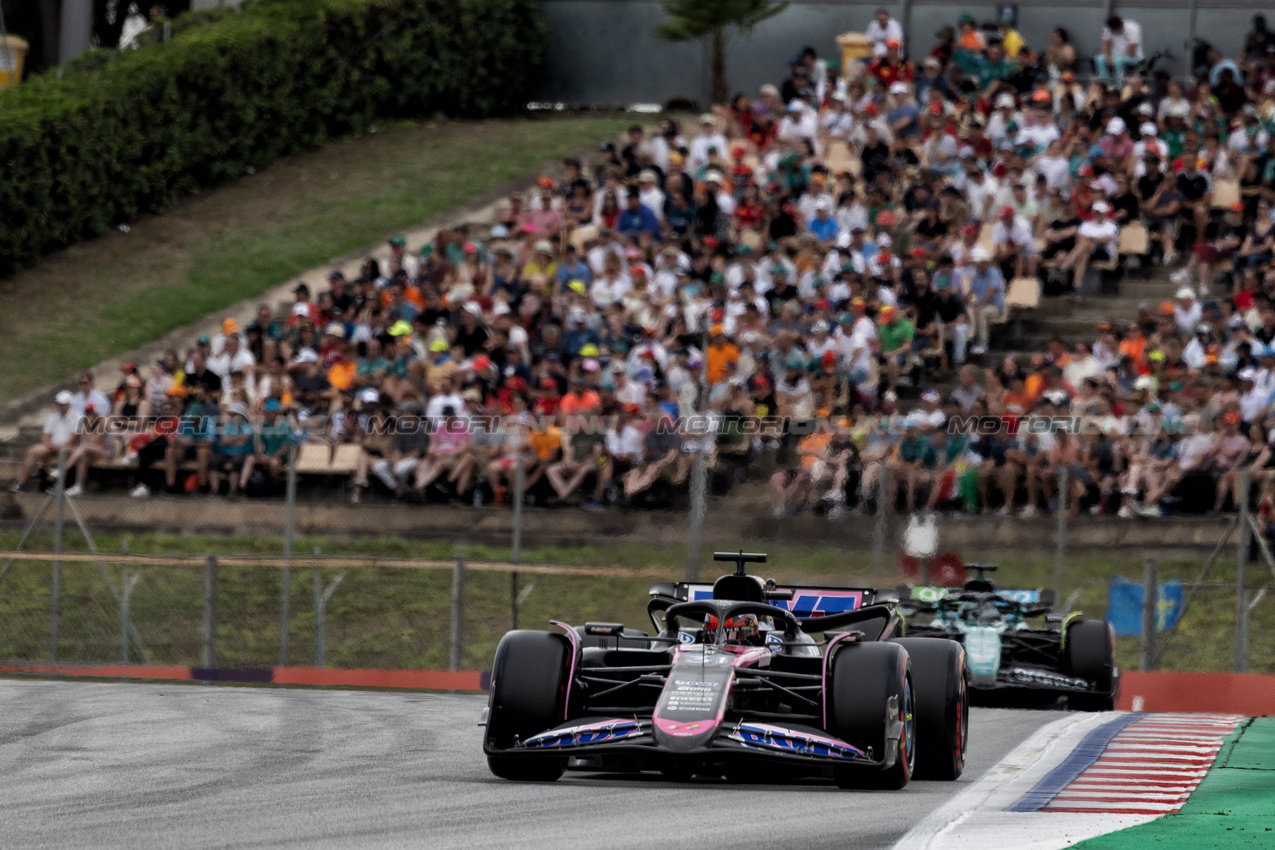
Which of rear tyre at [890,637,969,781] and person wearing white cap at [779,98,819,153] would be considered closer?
rear tyre at [890,637,969,781]

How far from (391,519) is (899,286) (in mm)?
6755

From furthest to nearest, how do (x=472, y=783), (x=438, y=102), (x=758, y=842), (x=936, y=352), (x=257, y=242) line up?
(x=438, y=102), (x=257, y=242), (x=936, y=352), (x=472, y=783), (x=758, y=842)

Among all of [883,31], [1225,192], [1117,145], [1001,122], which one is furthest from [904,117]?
[1225,192]

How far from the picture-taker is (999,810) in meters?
9.29

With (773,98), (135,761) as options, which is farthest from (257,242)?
(135,761)

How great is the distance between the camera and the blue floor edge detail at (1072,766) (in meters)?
9.68

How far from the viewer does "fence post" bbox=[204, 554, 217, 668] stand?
19.0 metres

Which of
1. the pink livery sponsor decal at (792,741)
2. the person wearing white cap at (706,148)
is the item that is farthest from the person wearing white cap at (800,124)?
the pink livery sponsor decal at (792,741)

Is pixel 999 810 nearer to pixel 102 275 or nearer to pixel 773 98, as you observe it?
pixel 773 98

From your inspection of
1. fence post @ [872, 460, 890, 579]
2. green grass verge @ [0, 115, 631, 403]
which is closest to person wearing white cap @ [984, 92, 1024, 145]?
fence post @ [872, 460, 890, 579]

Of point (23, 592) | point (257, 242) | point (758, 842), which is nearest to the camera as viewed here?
point (758, 842)

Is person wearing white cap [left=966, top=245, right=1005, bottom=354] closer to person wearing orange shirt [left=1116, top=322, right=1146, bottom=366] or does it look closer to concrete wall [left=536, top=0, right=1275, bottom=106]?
person wearing orange shirt [left=1116, top=322, right=1146, bottom=366]

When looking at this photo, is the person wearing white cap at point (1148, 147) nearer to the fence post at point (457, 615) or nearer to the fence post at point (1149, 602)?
the fence post at point (1149, 602)

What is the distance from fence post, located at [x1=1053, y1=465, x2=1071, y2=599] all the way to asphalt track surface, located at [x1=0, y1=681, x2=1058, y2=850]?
4.23 metres
